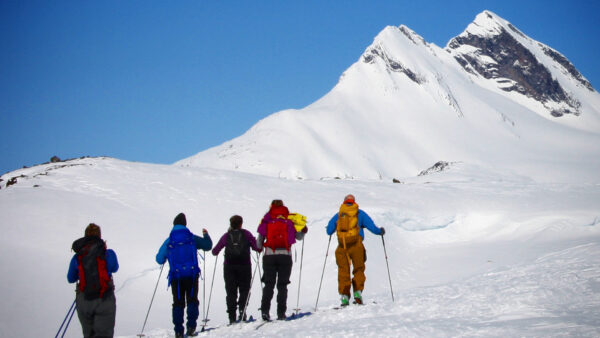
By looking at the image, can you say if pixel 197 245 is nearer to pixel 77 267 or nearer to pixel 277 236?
pixel 277 236

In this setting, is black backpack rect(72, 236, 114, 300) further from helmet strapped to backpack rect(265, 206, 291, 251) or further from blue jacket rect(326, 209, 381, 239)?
blue jacket rect(326, 209, 381, 239)

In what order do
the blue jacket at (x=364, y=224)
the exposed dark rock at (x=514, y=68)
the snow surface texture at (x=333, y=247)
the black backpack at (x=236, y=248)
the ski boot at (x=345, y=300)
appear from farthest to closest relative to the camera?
the exposed dark rock at (x=514, y=68) < the blue jacket at (x=364, y=224) < the ski boot at (x=345, y=300) < the black backpack at (x=236, y=248) < the snow surface texture at (x=333, y=247)

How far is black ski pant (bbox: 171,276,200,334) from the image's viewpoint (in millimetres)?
8023

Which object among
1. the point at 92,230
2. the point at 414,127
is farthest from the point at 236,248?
the point at 414,127

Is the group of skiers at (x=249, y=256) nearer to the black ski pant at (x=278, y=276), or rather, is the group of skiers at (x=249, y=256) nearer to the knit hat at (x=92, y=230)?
the black ski pant at (x=278, y=276)

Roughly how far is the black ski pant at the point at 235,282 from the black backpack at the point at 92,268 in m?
2.39

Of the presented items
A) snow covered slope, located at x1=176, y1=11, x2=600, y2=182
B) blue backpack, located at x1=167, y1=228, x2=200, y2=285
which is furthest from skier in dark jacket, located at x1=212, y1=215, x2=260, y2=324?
snow covered slope, located at x1=176, y1=11, x2=600, y2=182

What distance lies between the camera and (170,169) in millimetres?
22844

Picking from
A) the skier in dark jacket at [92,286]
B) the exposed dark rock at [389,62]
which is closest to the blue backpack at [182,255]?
the skier in dark jacket at [92,286]

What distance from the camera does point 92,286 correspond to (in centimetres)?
643

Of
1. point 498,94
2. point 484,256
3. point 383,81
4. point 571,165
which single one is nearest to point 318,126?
point 383,81

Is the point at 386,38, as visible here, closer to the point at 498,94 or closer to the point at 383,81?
the point at 383,81

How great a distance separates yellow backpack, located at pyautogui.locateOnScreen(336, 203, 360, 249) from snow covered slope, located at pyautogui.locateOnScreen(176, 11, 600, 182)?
3245 inches

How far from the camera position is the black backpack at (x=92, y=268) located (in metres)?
6.44
